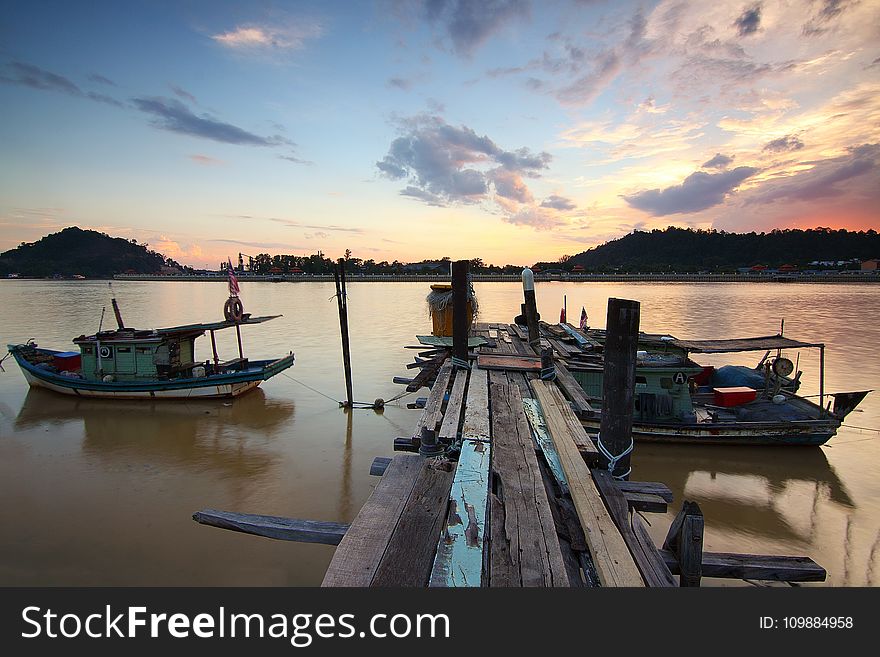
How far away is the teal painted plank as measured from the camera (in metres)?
Answer: 4.75

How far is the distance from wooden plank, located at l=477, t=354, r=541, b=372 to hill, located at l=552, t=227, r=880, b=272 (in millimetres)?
155691

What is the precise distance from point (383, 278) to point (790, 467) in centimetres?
14098

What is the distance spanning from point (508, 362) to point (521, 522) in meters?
6.32

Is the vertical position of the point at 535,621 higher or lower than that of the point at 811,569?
higher

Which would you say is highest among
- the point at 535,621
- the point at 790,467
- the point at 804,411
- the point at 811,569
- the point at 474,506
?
the point at 474,506

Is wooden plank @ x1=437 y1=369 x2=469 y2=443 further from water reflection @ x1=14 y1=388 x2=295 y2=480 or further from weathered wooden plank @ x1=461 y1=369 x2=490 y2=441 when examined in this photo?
water reflection @ x1=14 y1=388 x2=295 y2=480

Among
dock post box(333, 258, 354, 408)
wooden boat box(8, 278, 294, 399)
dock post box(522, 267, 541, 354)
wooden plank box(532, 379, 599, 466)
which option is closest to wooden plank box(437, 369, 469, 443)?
wooden plank box(532, 379, 599, 466)

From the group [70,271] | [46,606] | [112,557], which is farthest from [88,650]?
[70,271]

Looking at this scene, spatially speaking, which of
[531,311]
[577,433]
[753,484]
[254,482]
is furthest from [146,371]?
[753,484]

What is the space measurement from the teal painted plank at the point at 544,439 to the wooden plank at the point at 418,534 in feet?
3.99

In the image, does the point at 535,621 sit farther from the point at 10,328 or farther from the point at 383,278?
the point at 383,278

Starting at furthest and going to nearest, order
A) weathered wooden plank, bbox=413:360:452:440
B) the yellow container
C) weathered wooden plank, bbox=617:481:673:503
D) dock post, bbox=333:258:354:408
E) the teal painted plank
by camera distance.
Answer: dock post, bbox=333:258:354:408 < the yellow container < weathered wooden plank, bbox=413:360:452:440 < the teal painted plank < weathered wooden plank, bbox=617:481:673:503

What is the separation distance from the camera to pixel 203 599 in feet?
13.1

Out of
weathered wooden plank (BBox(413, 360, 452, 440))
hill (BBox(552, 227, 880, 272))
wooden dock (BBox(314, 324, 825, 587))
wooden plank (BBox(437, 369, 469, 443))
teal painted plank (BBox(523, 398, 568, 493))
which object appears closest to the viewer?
wooden dock (BBox(314, 324, 825, 587))
